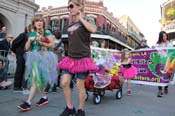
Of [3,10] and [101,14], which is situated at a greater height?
[101,14]

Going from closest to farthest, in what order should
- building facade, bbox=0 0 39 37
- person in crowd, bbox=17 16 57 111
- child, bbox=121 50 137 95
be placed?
person in crowd, bbox=17 16 57 111 → child, bbox=121 50 137 95 → building facade, bbox=0 0 39 37

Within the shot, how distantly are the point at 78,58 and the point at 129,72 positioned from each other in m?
3.78

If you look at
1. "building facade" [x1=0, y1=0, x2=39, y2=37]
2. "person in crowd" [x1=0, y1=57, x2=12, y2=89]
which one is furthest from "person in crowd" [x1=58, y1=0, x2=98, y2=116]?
"building facade" [x1=0, y1=0, x2=39, y2=37]

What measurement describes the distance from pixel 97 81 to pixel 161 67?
7.34 feet

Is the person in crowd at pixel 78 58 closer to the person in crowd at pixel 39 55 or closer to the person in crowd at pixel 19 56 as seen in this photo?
the person in crowd at pixel 39 55

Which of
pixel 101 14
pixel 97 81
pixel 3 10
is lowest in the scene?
pixel 97 81

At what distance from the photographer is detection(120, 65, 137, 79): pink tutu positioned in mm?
7586

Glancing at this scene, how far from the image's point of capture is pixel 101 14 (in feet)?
157

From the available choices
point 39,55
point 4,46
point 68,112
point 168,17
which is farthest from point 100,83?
point 168,17

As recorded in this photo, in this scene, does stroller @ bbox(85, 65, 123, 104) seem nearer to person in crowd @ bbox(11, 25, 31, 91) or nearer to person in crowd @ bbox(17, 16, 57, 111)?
person in crowd @ bbox(17, 16, 57, 111)

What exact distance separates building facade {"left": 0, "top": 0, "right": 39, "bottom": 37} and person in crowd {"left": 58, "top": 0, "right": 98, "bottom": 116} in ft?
53.4

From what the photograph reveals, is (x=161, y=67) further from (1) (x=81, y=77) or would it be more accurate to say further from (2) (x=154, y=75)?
(1) (x=81, y=77)

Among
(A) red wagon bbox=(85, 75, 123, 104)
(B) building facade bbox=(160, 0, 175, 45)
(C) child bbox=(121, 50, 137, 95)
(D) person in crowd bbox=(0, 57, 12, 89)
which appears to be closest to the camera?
(A) red wagon bbox=(85, 75, 123, 104)

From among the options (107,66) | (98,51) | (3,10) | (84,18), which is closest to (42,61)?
(84,18)
